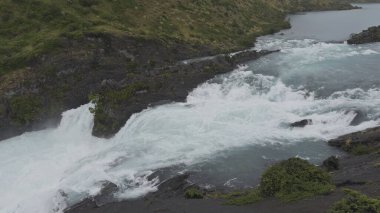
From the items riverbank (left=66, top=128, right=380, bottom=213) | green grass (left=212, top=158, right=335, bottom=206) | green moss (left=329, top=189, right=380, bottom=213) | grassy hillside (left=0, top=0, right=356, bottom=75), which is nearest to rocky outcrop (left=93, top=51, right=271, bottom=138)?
grassy hillside (left=0, top=0, right=356, bottom=75)

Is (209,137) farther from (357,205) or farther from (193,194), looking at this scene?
(357,205)

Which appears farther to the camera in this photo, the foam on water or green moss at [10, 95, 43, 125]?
green moss at [10, 95, 43, 125]

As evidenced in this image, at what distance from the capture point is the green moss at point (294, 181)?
21766 mm

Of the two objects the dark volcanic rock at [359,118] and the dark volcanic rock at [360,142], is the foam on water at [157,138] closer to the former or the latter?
the dark volcanic rock at [359,118]

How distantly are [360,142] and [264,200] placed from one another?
11467 millimetres

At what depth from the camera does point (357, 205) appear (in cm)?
1791

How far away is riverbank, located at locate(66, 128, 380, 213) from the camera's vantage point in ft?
67.3

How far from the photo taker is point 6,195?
3334 centimetres

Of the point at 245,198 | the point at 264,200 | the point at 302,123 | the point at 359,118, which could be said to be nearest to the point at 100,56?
the point at 302,123

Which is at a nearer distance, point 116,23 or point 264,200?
point 264,200

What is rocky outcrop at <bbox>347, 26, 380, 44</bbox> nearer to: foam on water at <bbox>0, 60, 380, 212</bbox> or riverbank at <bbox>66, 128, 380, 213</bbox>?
foam on water at <bbox>0, 60, 380, 212</bbox>

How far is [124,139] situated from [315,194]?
2074 centimetres

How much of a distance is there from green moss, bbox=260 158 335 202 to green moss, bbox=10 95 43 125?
98.9 feet

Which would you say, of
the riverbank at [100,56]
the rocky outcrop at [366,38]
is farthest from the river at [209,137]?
the rocky outcrop at [366,38]
